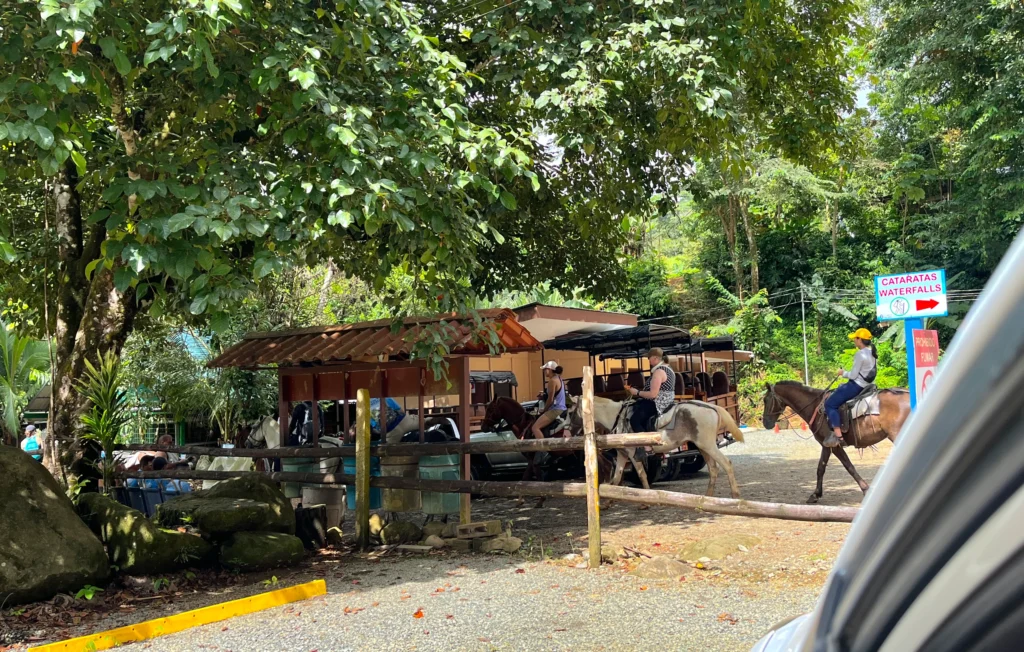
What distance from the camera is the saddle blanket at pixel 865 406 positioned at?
35.6ft

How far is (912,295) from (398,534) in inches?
229

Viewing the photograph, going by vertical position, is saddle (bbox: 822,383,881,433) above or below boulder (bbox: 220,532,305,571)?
above

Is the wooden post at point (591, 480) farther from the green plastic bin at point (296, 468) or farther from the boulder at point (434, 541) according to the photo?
the green plastic bin at point (296, 468)

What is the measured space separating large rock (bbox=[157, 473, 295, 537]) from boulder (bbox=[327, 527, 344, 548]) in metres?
0.82

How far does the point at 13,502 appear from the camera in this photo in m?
6.93

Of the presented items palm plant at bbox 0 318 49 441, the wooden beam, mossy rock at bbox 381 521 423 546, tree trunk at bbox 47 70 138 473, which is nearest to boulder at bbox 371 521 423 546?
mossy rock at bbox 381 521 423 546

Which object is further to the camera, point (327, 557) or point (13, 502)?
point (327, 557)

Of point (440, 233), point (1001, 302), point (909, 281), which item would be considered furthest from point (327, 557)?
point (1001, 302)

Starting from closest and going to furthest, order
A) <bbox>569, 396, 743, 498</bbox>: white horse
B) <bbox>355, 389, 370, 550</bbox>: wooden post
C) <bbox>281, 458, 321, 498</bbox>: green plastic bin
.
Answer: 1. <bbox>355, 389, 370, 550</bbox>: wooden post
2. <bbox>281, 458, 321, 498</bbox>: green plastic bin
3. <bbox>569, 396, 743, 498</bbox>: white horse

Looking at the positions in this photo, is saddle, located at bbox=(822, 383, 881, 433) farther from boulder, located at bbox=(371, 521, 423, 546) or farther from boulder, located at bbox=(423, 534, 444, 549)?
boulder, located at bbox=(371, 521, 423, 546)

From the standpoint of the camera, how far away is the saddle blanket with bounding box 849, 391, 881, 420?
10.9 m

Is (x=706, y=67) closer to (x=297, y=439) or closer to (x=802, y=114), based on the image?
(x=802, y=114)

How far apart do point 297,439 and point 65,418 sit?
11.5ft

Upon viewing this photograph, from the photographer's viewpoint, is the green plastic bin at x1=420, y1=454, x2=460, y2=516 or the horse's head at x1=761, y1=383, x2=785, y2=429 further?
the horse's head at x1=761, y1=383, x2=785, y2=429
